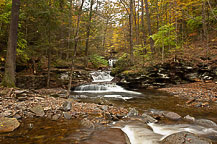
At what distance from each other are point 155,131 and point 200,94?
6.64m

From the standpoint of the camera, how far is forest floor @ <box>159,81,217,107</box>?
7.31 metres

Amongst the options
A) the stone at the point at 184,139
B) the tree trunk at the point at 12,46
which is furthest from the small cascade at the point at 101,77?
the stone at the point at 184,139

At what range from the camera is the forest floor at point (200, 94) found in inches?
288

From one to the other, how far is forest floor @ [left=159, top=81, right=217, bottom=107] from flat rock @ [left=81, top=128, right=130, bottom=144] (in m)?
5.60

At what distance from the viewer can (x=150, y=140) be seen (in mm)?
3707

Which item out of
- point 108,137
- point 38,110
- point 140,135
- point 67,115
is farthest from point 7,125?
point 140,135

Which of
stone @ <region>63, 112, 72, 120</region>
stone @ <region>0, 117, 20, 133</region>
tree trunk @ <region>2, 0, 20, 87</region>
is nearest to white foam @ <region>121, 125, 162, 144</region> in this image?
stone @ <region>63, 112, 72, 120</region>

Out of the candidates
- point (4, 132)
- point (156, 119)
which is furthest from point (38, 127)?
point (156, 119)

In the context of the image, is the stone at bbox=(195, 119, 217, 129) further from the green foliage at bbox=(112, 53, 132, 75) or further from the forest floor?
the green foliage at bbox=(112, 53, 132, 75)

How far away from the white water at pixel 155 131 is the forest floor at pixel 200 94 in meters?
2.95

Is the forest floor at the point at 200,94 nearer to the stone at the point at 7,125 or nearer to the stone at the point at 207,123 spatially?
the stone at the point at 207,123

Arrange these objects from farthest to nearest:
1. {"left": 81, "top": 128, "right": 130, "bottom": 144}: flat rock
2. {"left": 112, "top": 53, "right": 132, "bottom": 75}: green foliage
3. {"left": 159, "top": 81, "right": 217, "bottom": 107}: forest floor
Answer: {"left": 112, "top": 53, "right": 132, "bottom": 75}: green foliage → {"left": 159, "top": 81, "right": 217, "bottom": 107}: forest floor → {"left": 81, "top": 128, "right": 130, "bottom": 144}: flat rock

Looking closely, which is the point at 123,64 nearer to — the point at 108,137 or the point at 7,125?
the point at 108,137

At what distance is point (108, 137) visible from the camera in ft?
10.9
